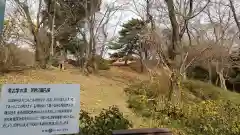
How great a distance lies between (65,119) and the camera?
469cm

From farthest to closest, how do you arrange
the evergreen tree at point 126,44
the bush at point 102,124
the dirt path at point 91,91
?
1. the evergreen tree at point 126,44
2. the dirt path at point 91,91
3. the bush at point 102,124

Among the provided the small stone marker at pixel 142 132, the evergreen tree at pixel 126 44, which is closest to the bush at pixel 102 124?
the small stone marker at pixel 142 132

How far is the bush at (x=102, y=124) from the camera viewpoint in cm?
692

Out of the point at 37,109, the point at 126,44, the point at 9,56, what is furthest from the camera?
the point at 126,44

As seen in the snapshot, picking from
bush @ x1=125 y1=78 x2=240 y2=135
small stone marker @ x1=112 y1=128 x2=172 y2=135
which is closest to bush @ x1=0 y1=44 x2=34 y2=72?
bush @ x1=125 y1=78 x2=240 y2=135

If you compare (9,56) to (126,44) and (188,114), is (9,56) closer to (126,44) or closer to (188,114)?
(188,114)

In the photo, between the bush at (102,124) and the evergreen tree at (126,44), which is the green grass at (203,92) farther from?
the evergreen tree at (126,44)

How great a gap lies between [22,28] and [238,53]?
1724 cm

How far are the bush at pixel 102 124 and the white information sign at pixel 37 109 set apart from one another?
6.84 ft

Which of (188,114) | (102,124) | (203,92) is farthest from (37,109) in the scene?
(203,92)

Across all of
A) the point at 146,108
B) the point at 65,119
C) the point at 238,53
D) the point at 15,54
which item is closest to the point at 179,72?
the point at 146,108

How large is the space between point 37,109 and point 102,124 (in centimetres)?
293

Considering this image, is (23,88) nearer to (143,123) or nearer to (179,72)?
(143,123)

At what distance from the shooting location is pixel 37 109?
445 centimetres
